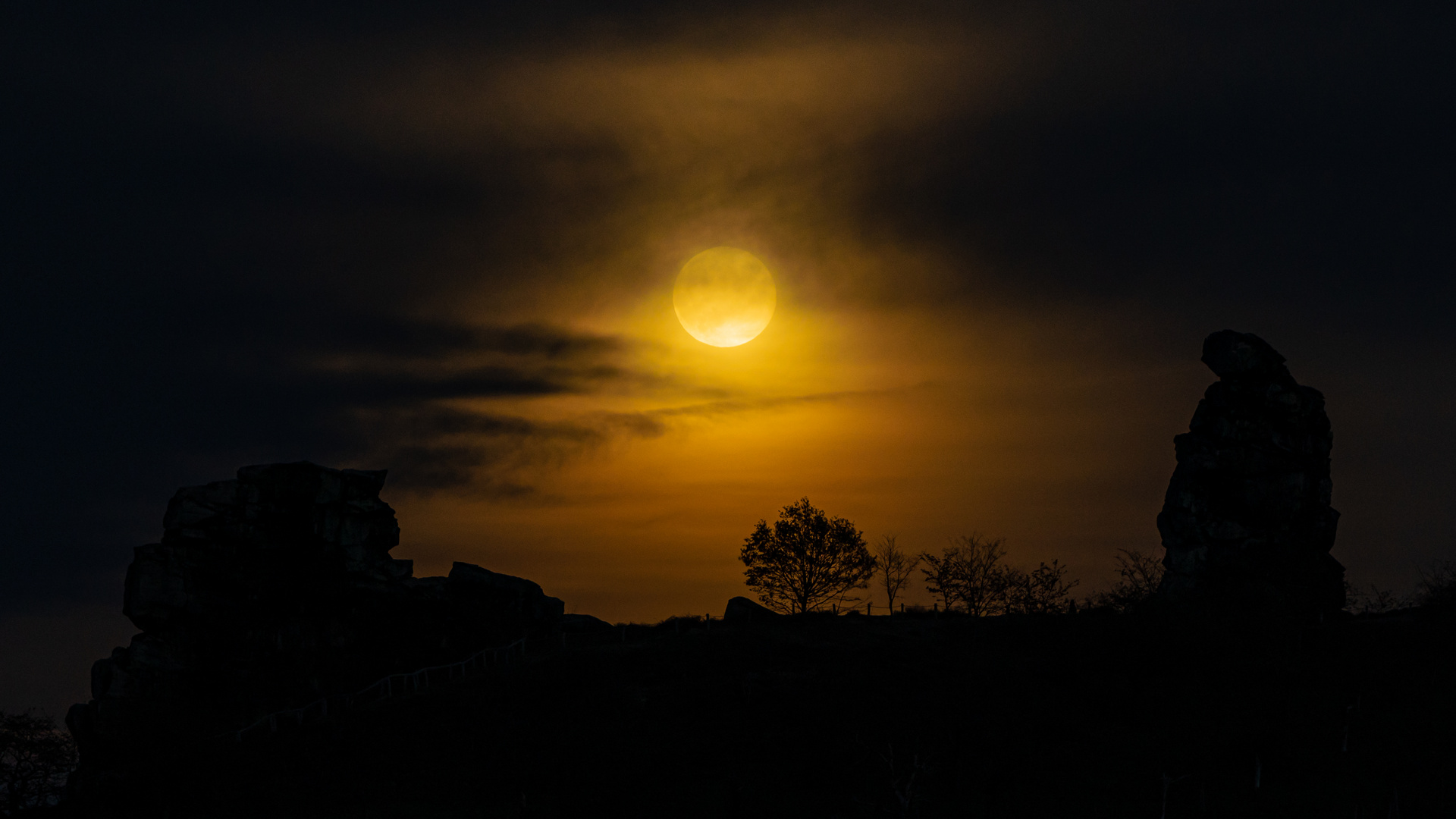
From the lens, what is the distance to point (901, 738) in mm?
69438

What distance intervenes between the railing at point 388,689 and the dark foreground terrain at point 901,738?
2437mm

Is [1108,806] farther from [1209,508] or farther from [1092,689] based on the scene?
[1209,508]

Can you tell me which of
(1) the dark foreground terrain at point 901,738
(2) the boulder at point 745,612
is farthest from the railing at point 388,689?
(2) the boulder at point 745,612

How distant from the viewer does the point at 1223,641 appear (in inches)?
3263

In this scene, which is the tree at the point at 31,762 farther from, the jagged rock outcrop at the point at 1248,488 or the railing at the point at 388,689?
the jagged rock outcrop at the point at 1248,488

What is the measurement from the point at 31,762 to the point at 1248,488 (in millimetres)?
102642

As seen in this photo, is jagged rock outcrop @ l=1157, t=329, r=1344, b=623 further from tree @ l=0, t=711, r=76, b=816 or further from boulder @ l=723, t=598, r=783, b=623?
tree @ l=0, t=711, r=76, b=816

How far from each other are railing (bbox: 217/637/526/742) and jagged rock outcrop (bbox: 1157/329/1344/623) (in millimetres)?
57501

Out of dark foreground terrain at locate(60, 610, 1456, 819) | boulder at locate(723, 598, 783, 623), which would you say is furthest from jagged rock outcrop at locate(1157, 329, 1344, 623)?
boulder at locate(723, 598, 783, 623)

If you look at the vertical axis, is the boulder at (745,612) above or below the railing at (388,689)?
above

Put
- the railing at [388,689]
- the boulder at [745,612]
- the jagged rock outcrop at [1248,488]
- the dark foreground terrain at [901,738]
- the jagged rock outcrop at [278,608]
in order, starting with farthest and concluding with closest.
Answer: the boulder at [745,612] → the jagged rock outcrop at [1248,488] → the jagged rock outcrop at [278,608] → the railing at [388,689] → the dark foreground terrain at [901,738]

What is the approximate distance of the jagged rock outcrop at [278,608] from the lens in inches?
3844

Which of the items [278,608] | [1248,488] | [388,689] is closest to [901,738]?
[388,689]

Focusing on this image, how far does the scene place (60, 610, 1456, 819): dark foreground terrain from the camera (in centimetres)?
6150
